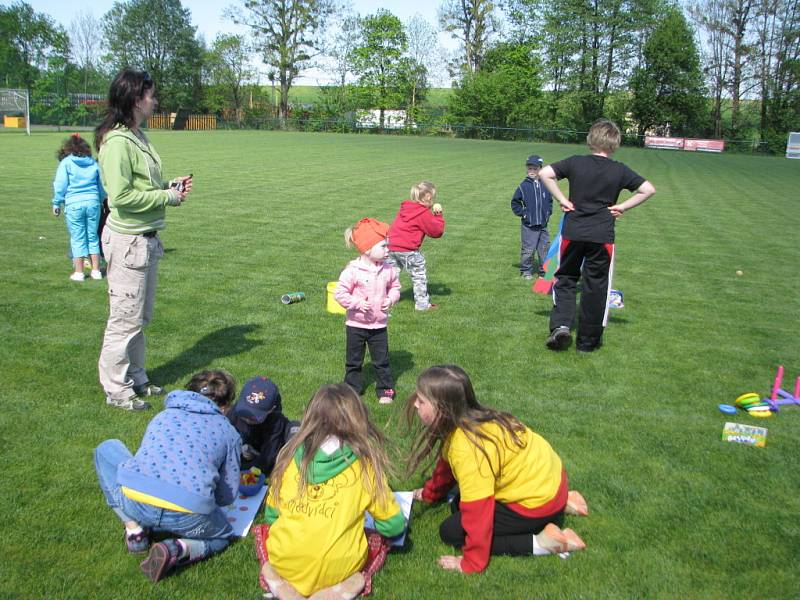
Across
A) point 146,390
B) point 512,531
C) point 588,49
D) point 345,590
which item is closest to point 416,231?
point 146,390

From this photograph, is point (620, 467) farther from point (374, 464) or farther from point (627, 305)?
point (627, 305)

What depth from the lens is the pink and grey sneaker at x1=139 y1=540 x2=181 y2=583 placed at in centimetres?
318

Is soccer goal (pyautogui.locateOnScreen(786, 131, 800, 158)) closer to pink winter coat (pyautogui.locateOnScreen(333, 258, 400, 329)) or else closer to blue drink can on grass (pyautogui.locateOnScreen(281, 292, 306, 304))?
blue drink can on grass (pyautogui.locateOnScreen(281, 292, 306, 304))

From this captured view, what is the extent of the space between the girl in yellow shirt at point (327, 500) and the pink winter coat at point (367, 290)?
1.96 metres

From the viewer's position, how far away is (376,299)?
5227mm

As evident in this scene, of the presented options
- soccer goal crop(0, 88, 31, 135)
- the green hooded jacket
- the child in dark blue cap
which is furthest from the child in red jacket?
soccer goal crop(0, 88, 31, 135)

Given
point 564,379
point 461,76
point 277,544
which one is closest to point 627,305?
point 564,379

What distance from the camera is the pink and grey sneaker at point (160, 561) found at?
3.18 meters

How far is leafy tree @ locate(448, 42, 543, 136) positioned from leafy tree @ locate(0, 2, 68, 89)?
1472 inches

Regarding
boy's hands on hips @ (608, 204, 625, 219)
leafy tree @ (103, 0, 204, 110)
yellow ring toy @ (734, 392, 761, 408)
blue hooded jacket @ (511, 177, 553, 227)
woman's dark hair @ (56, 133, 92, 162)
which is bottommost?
yellow ring toy @ (734, 392, 761, 408)

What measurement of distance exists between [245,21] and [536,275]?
207 feet

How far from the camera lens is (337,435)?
316cm

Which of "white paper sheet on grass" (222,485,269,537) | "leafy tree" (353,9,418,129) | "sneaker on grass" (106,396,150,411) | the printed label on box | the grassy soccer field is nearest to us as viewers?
the grassy soccer field

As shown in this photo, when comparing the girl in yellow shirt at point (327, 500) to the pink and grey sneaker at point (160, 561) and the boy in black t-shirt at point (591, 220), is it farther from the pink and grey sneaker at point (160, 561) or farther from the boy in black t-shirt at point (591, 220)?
the boy in black t-shirt at point (591, 220)
